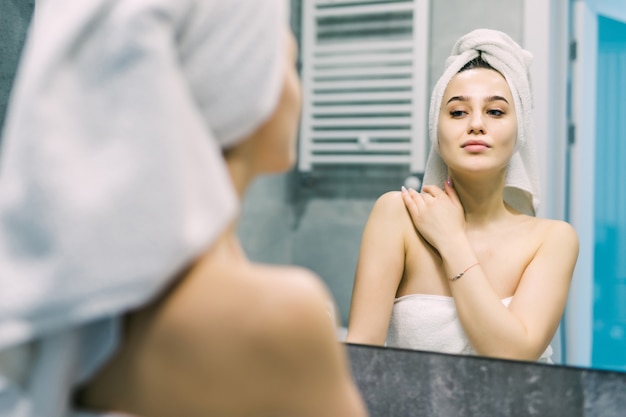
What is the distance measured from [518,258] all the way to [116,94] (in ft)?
2.56

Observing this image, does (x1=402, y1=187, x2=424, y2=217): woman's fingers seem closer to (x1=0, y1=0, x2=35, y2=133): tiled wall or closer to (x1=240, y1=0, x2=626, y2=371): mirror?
(x1=240, y1=0, x2=626, y2=371): mirror

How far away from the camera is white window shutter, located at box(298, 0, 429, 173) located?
1.11 m

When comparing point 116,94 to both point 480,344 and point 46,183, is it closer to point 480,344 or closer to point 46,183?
point 46,183

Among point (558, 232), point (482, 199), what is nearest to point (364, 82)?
point (482, 199)

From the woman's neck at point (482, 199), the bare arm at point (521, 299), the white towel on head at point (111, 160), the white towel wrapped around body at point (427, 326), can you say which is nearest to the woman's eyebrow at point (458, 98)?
the woman's neck at point (482, 199)

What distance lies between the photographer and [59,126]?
0.49 metres

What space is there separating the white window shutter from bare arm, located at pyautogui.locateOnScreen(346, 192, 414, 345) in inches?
3.8

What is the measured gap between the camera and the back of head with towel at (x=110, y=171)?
0.47 m

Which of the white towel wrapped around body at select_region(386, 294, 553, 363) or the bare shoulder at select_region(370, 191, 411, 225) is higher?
the bare shoulder at select_region(370, 191, 411, 225)

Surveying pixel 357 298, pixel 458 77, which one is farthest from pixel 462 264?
pixel 458 77

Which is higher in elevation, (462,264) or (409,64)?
(409,64)

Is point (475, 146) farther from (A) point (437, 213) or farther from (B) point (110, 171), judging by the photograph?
(B) point (110, 171)

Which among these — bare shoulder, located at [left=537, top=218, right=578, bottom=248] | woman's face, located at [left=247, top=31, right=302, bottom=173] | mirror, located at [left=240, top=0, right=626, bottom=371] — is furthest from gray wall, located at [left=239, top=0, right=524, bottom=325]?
woman's face, located at [left=247, top=31, right=302, bottom=173]

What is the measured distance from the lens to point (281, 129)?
62cm
